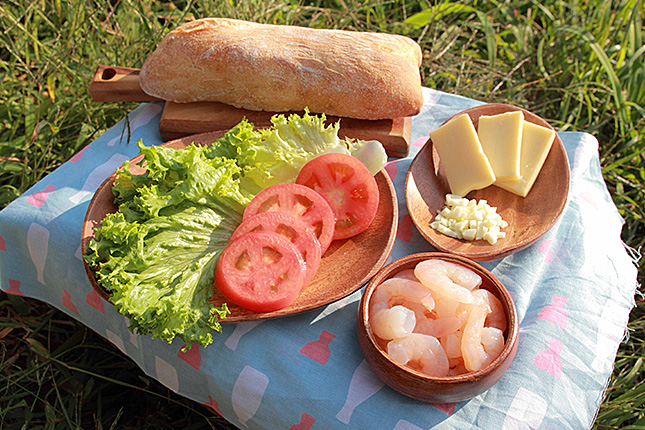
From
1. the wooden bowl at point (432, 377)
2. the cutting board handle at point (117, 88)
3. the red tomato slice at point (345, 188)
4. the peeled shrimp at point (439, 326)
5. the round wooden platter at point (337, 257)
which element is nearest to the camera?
the wooden bowl at point (432, 377)

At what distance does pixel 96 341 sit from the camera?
2615 mm

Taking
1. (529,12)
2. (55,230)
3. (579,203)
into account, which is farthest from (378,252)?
(529,12)

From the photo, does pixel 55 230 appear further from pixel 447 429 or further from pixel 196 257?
pixel 447 429

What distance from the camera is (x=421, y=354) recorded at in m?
1.50

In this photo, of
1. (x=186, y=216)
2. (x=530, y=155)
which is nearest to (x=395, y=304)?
Result: (x=186, y=216)

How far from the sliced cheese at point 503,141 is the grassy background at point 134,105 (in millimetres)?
1113

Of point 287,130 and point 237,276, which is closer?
point 237,276

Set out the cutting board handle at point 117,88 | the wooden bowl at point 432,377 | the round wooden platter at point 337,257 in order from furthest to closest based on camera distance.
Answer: the cutting board handle at point 117,88, the round wooden platter at point 337,257, the wooden bowl at point 432,377

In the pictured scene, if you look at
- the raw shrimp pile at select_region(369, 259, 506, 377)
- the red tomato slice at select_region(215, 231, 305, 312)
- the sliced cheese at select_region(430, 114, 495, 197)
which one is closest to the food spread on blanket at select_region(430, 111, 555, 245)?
the sliced cheese at select_region(430, 114, 495, 197)

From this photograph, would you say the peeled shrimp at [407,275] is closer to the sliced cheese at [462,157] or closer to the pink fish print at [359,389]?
the pink fish print at [359,389]

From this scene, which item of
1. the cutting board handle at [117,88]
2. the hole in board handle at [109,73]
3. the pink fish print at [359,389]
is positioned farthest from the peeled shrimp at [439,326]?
the hole in board handle at [109,73]

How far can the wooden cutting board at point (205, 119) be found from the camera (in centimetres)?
238

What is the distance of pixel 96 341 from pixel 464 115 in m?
2.08

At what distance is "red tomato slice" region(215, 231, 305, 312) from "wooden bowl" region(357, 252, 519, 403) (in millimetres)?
244
